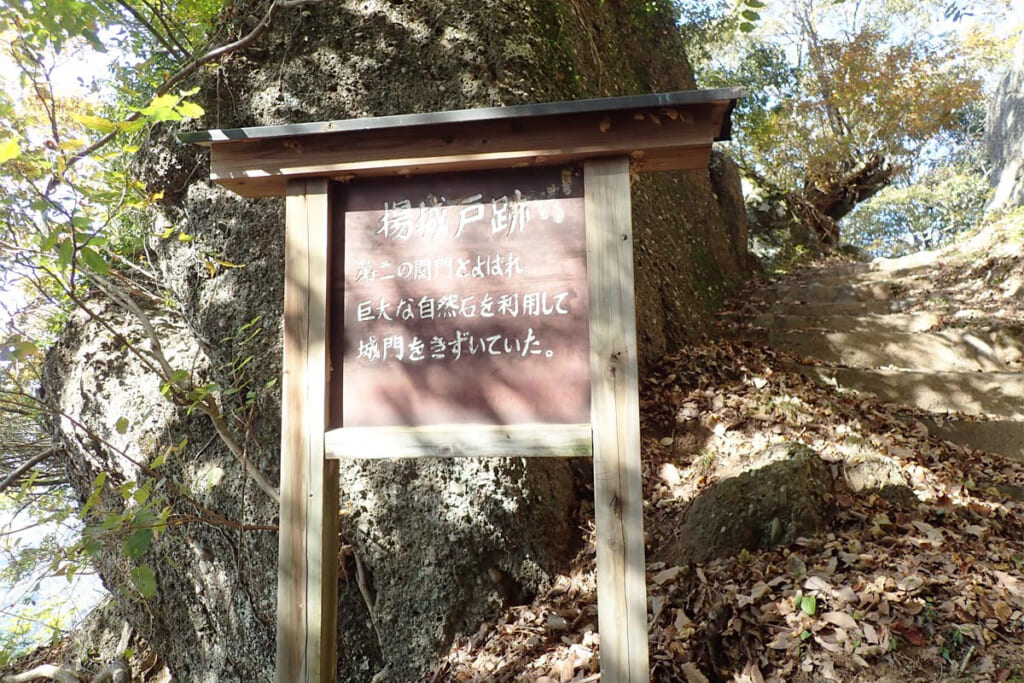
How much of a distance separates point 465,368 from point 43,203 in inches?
70.2

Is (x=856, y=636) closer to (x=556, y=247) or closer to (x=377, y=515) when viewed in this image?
(x=556, y=247)

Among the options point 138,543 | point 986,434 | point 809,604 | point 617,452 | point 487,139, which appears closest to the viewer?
point 617,452

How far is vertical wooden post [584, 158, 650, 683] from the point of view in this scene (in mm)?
2271

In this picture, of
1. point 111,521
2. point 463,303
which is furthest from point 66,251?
point 463,303

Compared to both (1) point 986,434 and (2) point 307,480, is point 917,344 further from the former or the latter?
(2) point 307,480

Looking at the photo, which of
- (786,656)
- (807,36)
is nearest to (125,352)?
(786,656)

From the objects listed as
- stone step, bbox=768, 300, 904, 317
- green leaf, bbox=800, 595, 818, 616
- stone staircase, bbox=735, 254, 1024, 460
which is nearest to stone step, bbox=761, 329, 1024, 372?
stone staircase, bbox=735, 254, 1024, 460

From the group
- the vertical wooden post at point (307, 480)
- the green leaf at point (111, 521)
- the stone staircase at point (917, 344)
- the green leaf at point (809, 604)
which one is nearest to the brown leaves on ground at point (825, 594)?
the green leaf at point (809, 604)

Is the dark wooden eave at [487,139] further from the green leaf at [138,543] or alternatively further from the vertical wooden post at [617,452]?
the green leaf at [138,543]

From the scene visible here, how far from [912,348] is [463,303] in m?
Result: 5.34

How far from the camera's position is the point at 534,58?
4.21m

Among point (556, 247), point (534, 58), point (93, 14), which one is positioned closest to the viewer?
point (556, 247)

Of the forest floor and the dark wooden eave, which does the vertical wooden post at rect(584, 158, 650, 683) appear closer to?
the dark wooden eave

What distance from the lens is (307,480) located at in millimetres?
2553
